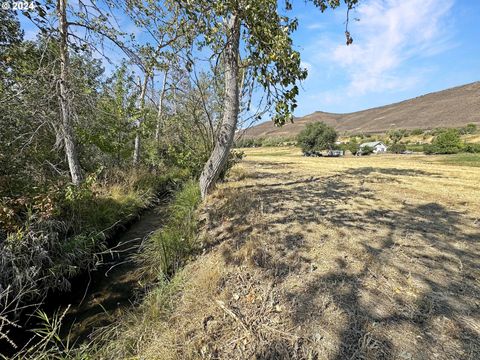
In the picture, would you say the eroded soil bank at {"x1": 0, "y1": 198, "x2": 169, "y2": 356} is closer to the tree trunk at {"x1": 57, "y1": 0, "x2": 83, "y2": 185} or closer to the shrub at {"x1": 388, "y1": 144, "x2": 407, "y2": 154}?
the tree trunk at {"x1": 57, "y1": 0, "x2": 83, "y2": 185}

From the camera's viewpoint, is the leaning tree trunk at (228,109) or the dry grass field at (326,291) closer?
the dry grass field at (326,291)

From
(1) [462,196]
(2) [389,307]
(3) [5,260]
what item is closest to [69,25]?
(3) [5,260]

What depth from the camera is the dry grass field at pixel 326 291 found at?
7.10ft

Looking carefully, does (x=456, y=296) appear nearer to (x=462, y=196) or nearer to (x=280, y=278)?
(x=280, y=278)

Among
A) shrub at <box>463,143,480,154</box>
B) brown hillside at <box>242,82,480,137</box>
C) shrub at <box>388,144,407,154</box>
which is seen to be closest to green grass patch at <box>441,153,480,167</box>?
shrub at <box>463,143,480,154</box>

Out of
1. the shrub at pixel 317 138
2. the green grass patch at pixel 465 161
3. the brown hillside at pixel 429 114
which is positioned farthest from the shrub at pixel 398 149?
the brown hillside at pixel 429 114

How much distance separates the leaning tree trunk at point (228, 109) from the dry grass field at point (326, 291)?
1.40 metres

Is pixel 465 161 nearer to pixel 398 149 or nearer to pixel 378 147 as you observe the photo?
pixel 398 149

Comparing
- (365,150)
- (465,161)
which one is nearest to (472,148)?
(365,150)

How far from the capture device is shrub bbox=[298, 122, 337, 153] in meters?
40.2

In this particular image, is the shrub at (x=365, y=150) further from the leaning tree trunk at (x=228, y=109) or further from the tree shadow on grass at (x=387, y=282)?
the leaning tree trunk at (x=228, y=109)

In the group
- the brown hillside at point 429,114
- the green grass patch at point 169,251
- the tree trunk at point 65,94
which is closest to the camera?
the green grass patch at point 169,251

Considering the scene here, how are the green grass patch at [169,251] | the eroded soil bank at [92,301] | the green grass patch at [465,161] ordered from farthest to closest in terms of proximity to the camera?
the green grass patch at [465,161]
the green grass patch at [169,251]
the eroded soil bank at [92,301]

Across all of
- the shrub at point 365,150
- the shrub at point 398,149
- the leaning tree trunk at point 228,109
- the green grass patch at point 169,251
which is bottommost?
the shrub at point 398,149
